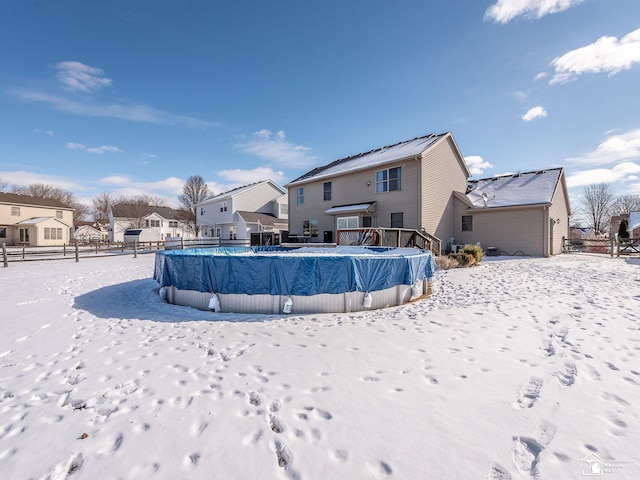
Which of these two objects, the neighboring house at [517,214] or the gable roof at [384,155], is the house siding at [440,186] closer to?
the gable roof at [384,155]

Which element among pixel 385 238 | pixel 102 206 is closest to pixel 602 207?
pixel 385 238

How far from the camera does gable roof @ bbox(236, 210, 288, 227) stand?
3058 cm

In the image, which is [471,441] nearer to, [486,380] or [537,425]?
[537,425]

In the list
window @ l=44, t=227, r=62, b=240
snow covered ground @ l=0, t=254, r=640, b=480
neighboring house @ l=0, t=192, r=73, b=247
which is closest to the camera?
snow covered ground @ l=0, t=254, r=640, b=480

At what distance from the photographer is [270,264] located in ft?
19.4

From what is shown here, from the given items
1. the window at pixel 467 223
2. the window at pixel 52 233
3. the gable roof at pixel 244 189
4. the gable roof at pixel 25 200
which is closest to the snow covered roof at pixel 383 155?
the window at pixel 467 223

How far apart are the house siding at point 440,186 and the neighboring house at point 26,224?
4118 centimetres

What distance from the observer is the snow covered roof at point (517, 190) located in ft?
55.0

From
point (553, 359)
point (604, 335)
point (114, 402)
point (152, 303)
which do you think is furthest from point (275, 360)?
point (604, 335)

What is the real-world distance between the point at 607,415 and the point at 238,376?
377 centimetres

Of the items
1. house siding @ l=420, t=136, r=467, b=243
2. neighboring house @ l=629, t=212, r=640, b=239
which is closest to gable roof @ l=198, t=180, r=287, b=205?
house siding @ l=420, t=136, r=467, b=243

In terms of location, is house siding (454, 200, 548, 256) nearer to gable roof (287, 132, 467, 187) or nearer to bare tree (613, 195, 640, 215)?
gable roof (287, 132, 467, 187)

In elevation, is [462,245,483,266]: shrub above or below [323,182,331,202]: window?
below

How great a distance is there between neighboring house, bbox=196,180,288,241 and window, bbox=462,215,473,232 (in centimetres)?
1937
